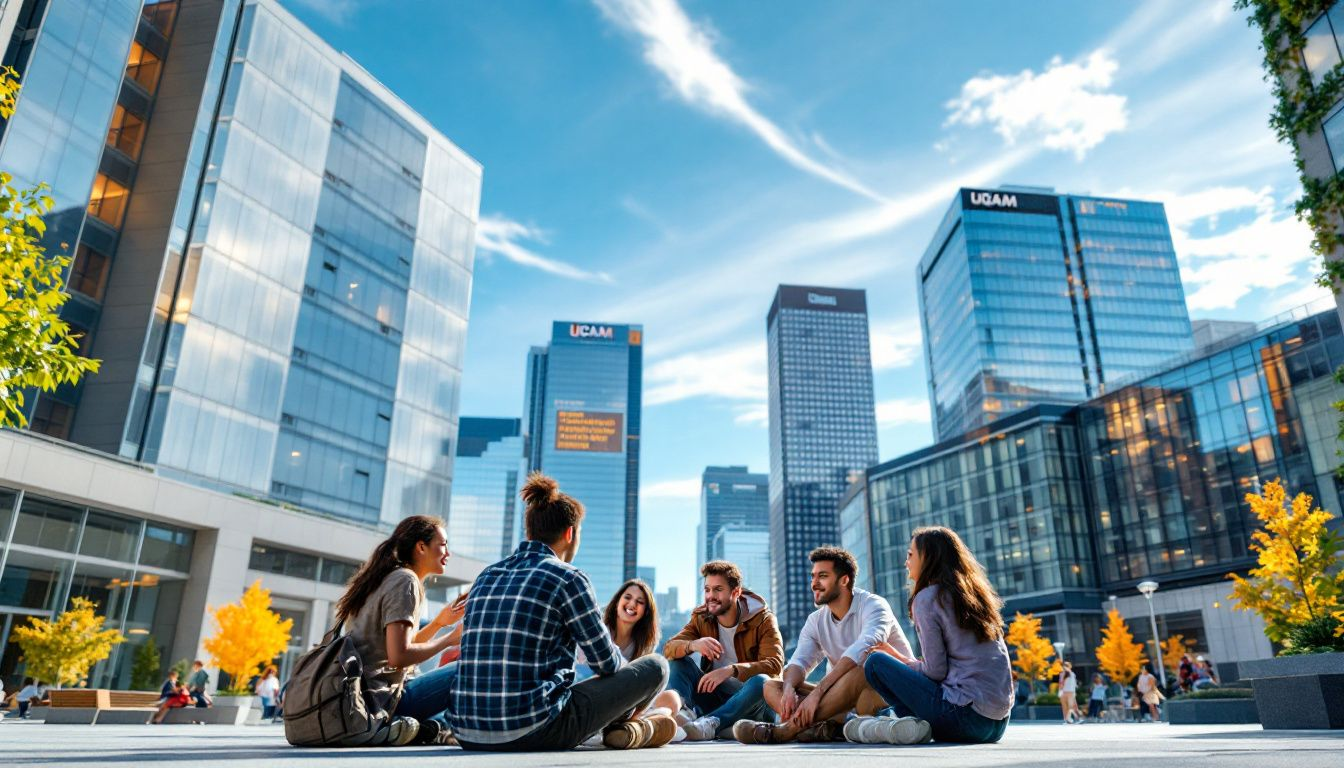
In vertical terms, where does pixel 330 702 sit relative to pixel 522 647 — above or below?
below

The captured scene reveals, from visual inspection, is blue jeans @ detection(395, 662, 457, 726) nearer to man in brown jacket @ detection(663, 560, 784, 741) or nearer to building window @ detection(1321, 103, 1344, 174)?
man in brown jacket @ detection(663, 560, 784, 741)

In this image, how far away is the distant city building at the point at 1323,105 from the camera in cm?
1562

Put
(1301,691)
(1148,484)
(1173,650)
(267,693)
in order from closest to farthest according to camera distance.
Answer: (1301,691) → (267,693) → (1173,650) → (1148,484)

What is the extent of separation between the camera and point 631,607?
6445mm

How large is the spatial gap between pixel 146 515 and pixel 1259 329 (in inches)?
2256

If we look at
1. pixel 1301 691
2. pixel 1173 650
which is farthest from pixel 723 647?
pixel 1173 650

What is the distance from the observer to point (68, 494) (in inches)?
938

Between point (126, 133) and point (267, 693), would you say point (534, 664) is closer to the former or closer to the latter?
point (267, 693)

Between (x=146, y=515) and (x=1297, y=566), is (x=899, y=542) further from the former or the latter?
(x=146, y=515)

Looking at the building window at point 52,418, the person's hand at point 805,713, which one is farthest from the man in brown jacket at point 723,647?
the building window at point 52,418

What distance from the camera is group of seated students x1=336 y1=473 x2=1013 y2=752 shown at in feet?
13.0

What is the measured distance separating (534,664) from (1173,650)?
180ft

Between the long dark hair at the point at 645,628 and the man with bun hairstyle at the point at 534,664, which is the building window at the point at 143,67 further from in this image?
the man with bun hairstyle at the point at 534,664

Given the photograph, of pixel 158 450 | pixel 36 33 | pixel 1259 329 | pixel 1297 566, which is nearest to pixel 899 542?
pixel 1259 329
